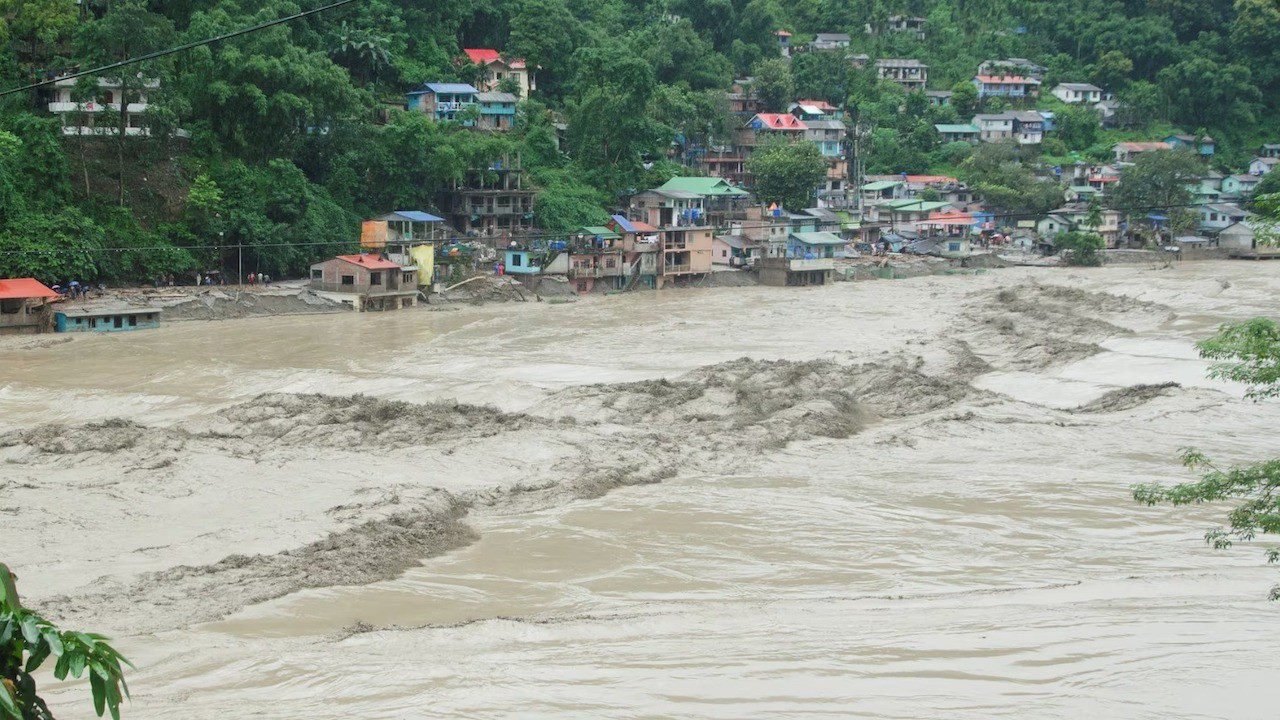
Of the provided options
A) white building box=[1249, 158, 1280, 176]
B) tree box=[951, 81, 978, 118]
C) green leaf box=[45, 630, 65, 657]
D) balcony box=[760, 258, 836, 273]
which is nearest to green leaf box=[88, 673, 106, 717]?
green leaf box=[45, 630, 65, 657]

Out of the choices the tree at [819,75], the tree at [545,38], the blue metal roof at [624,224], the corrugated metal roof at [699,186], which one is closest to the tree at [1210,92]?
the tree at [819,75]

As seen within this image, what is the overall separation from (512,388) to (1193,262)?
126ft

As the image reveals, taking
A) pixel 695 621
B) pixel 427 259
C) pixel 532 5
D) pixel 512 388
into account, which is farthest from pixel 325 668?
pixel 532 5

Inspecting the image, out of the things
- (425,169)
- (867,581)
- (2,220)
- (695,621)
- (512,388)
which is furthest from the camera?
(425,169)

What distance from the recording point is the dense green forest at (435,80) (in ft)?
110

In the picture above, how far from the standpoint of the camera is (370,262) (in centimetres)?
3388

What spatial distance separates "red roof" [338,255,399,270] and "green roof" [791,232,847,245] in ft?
55.3

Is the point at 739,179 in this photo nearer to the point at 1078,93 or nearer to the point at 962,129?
the point at 962,129

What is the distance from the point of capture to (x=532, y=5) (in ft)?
168

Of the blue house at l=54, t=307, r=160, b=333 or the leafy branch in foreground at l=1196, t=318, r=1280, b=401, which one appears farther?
the blue house at l=54, t=307, r=160, b=333

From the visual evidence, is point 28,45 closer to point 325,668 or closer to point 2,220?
point 2,220

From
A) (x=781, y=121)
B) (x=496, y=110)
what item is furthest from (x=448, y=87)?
(x=781, y=121)

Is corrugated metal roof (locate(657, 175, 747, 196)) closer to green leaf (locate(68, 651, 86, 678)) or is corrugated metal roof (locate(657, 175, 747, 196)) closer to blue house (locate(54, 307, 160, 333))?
blue house (locate(54, 307, 160, 333))

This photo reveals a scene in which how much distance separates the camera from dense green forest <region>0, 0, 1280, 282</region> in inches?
1318
